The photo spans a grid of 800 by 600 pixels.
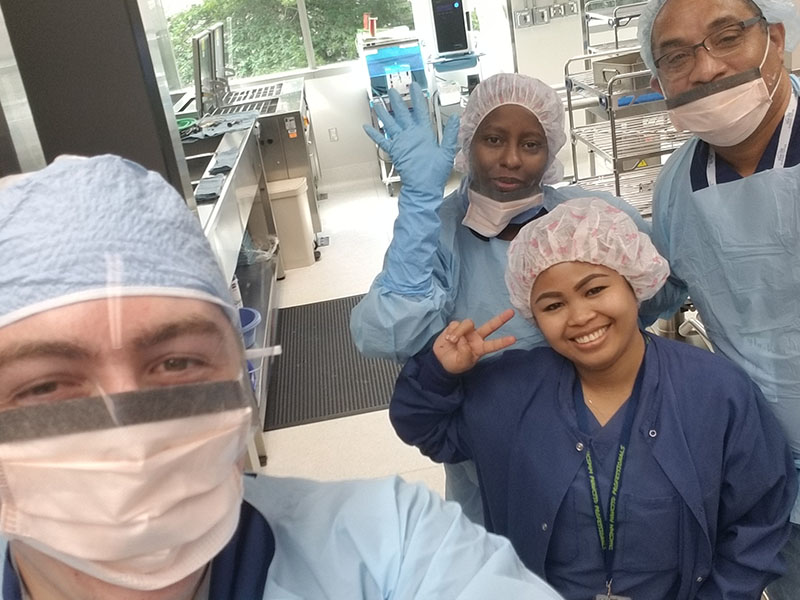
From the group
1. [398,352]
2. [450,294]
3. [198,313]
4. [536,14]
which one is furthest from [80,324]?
[536,14]

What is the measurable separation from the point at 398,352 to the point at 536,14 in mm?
4635

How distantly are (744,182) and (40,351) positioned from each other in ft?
3.97

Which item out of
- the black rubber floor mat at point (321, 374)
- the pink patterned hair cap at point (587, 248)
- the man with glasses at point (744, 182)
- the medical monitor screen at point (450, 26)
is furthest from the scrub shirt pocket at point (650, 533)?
the medical monitor screen at point (450, 26)

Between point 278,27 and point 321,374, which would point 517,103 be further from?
point 278,27

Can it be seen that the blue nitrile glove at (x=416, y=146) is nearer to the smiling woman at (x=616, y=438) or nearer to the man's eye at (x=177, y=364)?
the smiling woman at (x=616, y=438)

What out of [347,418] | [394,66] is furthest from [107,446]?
[394,66]

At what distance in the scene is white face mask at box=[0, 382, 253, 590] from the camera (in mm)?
621

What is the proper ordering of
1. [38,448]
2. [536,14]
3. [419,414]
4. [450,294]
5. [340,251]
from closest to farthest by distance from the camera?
[38,448], [419,414], [450,294], [340,251], [536,14]

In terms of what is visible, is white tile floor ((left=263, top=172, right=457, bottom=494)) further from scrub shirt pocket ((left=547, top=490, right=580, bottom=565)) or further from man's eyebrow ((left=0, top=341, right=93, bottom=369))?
man's eyebrow ((left=0, top=341, right=93, bottom=369))

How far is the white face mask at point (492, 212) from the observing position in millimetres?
1446

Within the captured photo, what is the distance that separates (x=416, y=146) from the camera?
4.32ft

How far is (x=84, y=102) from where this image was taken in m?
1.41

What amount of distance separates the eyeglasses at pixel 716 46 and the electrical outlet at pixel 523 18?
14.0 feet

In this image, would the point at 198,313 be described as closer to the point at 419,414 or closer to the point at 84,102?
the point at 419,414
